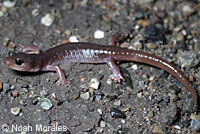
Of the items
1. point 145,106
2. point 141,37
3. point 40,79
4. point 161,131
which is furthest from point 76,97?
point 141,37

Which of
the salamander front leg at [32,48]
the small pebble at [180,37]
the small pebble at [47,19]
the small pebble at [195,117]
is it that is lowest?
the small pebble at [195,117]

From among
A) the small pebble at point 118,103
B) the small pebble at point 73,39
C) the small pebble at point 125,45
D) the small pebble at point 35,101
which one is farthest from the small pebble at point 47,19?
the small pebble at point 118,103

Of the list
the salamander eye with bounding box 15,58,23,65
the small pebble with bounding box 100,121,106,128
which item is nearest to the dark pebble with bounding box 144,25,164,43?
the small pebble with bounding box 100,121,106,128

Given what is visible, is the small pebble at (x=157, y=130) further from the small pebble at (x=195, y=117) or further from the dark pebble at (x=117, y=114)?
the small pebble at (x=195, y=117)

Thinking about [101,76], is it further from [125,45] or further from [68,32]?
[68,32]

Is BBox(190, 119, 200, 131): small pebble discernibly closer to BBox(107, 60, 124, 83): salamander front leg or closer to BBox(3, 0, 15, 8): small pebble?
BBox(107, 60, 124, 83): salamander front leg

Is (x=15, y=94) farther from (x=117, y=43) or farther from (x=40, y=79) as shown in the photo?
(x=117, y=43)
